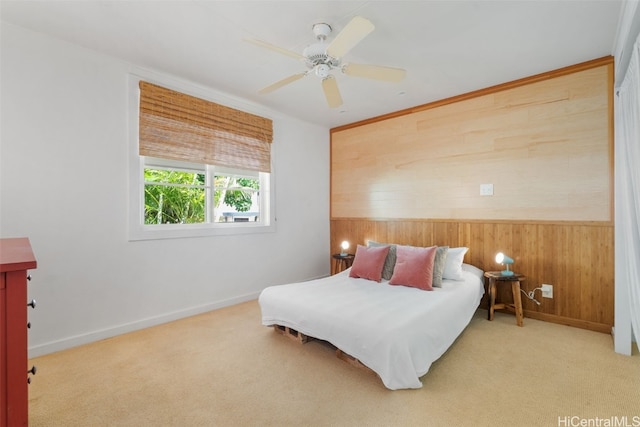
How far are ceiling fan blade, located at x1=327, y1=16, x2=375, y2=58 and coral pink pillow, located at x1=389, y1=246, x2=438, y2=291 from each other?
209 cm

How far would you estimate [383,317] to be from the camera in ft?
7.24

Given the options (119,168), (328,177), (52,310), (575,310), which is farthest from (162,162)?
(575,310)

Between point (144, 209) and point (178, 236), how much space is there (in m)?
0.44

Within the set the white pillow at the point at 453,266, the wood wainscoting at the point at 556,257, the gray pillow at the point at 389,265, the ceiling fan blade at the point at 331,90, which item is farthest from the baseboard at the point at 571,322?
the ceiling fan blade at the point at 331,90

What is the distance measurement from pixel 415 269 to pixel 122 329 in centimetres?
291

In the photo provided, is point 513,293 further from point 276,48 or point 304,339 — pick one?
point 276,48

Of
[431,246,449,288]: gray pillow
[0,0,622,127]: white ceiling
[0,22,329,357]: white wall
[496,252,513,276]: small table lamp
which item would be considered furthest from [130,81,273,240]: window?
[496,252,513,276]: small table lamp

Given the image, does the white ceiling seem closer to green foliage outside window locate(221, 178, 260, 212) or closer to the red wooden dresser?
green foliage outside window locate(221, 178, 260, 212)

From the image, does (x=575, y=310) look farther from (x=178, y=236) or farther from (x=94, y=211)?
(x=94, y=211)

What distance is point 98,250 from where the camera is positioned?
110 inches

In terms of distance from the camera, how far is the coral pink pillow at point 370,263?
3.36 metres

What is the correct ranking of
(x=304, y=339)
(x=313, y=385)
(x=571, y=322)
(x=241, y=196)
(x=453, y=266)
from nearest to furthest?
(x=313, y=385) < (x=304, y=339) < (x=571, y=322) < (x=453, y=266) < (x=241, y=196)

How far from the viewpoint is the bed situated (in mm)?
1973

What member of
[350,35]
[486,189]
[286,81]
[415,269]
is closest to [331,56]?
[350,35]
